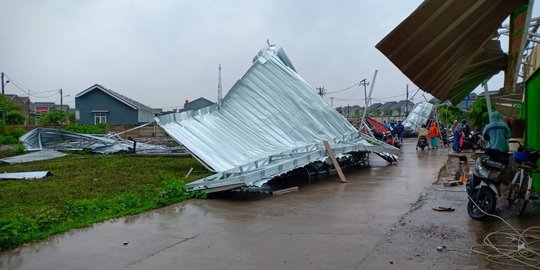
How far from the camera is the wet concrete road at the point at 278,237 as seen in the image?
5094mm

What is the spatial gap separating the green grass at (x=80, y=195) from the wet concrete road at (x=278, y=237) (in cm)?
40

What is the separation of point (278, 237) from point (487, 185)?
11.0 ft

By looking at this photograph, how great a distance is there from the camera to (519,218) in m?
6.81

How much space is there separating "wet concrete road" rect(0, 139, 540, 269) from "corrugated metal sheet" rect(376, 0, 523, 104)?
223cm

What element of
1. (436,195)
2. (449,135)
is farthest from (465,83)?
(449,135)

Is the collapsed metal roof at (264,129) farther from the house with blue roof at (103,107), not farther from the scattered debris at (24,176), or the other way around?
the house with blue roof at (103,107)

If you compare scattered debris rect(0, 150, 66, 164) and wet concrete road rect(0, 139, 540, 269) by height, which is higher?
scattered debris rect(0, 150, 66, 164)

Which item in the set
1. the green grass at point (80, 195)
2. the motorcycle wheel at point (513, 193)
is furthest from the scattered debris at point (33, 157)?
the motorcycle wheel at point (513, 193)

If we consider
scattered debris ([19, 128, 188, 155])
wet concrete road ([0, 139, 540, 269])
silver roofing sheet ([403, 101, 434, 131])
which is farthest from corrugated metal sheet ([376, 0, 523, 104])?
silver roofing sheet ([403, 101, 434, 131])

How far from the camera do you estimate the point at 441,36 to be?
17.1 ft

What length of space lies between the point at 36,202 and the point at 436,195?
788 centimetres

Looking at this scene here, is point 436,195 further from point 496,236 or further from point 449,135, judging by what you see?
point 449,135

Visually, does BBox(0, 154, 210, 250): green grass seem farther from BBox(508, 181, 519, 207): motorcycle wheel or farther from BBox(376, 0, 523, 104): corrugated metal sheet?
BBox(508, 181, 519, 207): motorcycle wheel

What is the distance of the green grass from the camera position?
6771mm
